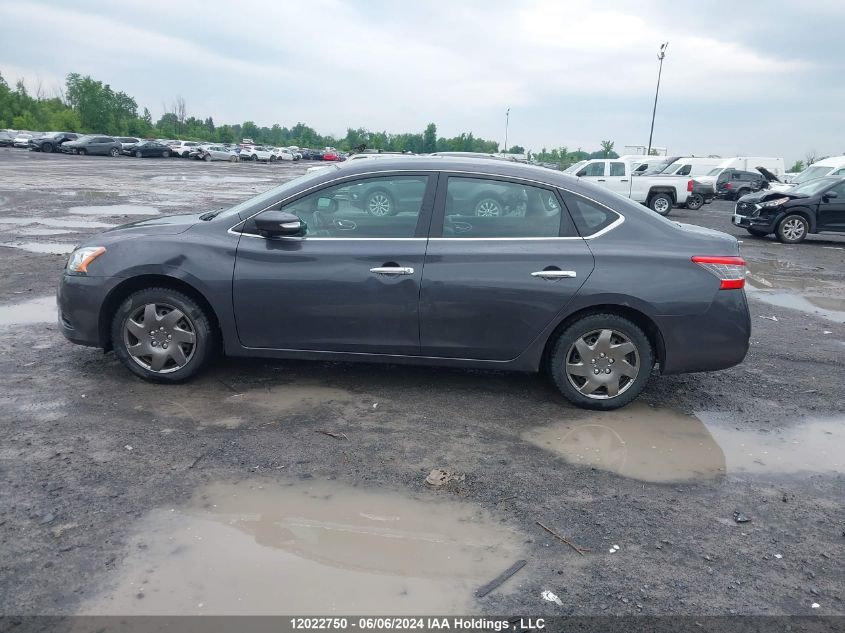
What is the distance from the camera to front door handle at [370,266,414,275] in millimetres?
4773

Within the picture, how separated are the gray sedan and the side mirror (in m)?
0.01

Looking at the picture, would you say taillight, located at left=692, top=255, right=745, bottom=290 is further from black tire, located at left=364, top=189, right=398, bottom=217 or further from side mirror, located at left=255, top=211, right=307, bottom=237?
side mirror, located at left=255, top=211, right=307, bottom=237

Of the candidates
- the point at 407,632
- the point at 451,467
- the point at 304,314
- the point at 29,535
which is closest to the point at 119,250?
the point at 304,314

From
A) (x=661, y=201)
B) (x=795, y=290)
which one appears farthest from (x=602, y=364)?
(x=661, y=201)

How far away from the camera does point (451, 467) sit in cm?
401

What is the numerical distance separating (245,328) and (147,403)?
83 cm

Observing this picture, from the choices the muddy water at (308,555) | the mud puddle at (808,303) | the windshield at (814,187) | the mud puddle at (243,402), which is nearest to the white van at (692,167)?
the windshield at (814,187)

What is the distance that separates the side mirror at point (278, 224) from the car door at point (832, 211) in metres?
15.3

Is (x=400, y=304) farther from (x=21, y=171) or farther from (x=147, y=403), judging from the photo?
(x=21, y=171)

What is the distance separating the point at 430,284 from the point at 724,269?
205 cm

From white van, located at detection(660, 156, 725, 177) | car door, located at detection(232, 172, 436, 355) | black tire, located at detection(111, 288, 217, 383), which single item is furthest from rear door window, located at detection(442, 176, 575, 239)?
white van, located at detection(660, 156, 725, 177)

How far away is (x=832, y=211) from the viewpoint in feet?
53.0

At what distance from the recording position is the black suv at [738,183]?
36.1 metres

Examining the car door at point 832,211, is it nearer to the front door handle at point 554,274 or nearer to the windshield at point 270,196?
the front door handle at point 554,274
